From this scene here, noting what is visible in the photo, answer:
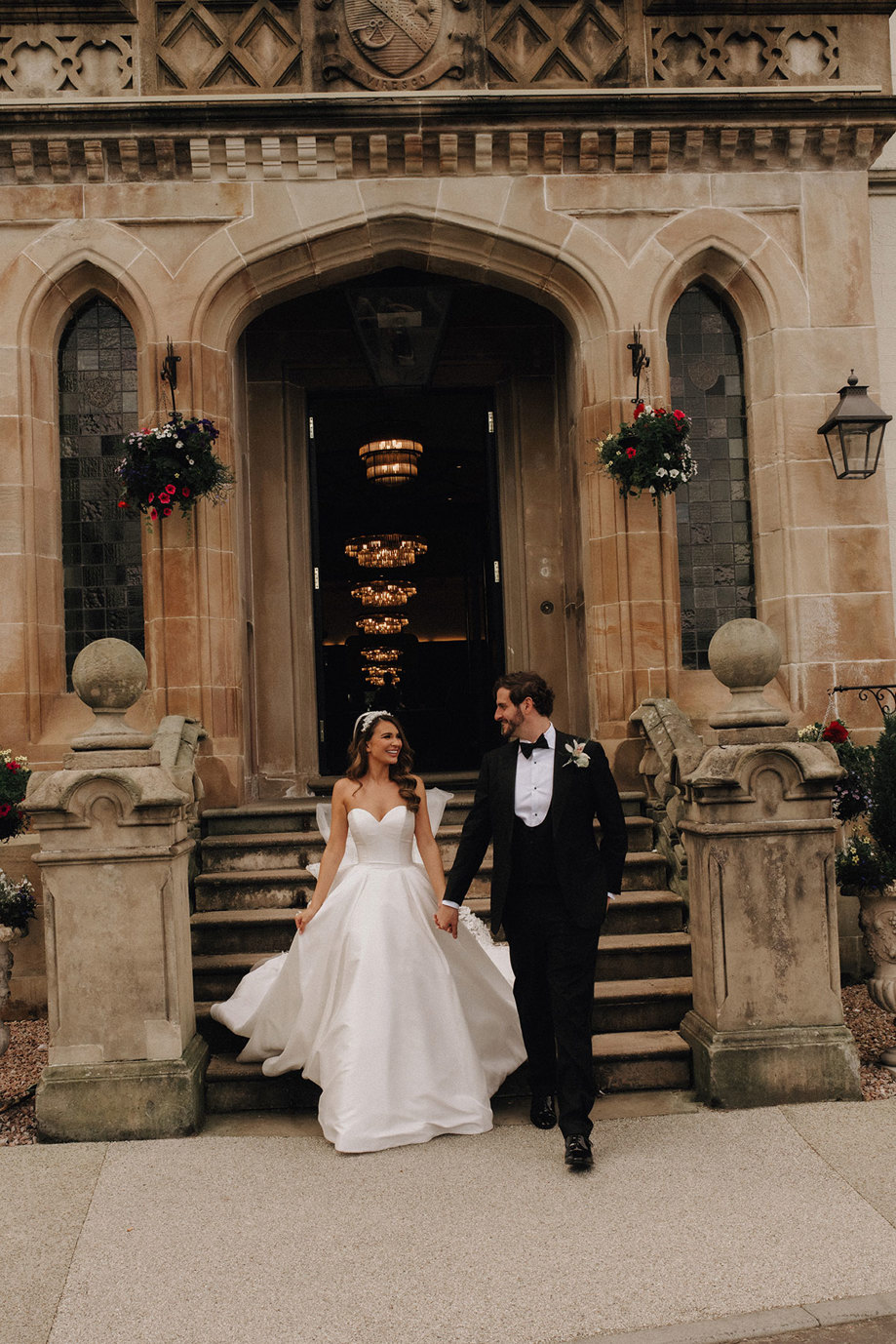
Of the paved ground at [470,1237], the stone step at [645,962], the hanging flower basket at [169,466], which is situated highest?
the hanging flower basket at [169,466]

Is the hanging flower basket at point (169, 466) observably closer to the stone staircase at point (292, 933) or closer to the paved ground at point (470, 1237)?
the stone staircase at point (292, 933)

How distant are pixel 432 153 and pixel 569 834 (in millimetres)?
5738

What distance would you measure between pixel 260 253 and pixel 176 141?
3.18 ft

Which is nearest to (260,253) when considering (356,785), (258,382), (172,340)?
(172,340)

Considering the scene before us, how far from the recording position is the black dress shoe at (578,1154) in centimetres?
450

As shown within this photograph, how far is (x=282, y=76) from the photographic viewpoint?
320 inches

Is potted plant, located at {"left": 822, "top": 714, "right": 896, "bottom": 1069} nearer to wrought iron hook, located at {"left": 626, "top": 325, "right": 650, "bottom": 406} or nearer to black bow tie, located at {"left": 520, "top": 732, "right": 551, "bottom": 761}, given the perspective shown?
black bow tie, located at {"left": 520, "top": 732, "right": 551, "bottom": 761}

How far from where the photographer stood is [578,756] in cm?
489

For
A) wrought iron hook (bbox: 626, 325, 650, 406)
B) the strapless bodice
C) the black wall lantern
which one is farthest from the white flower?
the black wall lantern

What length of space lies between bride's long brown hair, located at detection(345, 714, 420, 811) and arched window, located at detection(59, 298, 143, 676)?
11.5 feet

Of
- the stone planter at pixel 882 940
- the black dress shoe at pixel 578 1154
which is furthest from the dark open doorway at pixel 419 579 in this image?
the black dress shoe at pixel 578 1154

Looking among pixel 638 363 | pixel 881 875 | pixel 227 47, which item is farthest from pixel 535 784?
pixel 227 47

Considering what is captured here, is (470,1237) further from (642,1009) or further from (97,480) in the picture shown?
(97,480)

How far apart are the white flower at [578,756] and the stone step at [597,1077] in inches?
66.0
